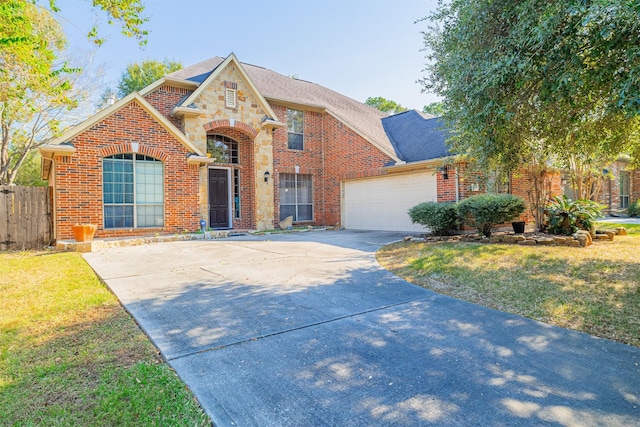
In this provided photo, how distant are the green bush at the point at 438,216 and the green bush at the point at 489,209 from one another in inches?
12.8

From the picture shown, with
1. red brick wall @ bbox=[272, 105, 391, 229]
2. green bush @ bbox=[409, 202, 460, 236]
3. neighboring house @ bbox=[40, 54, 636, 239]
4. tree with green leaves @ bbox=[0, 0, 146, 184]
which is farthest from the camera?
red brick wall @ bbox=[272, 105, 391, 229]

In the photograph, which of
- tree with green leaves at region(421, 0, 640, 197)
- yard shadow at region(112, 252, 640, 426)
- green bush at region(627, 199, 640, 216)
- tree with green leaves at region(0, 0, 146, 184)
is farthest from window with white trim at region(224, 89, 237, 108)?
green bush at region(627, 199, 640, 216)

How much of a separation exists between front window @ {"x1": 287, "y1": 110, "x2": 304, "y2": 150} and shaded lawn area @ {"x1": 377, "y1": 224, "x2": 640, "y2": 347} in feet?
Result: 31.4

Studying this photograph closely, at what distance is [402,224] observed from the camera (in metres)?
14.2

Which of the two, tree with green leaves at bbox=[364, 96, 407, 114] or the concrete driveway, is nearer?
the concrete driveway

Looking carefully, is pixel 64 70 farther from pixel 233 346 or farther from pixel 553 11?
pixel 553 11

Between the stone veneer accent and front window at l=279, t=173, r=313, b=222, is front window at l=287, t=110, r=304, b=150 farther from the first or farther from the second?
the stone veneer accent

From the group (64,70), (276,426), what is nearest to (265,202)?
(64,70)

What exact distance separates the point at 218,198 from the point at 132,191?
3.75 metres

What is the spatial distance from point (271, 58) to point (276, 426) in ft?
70.3

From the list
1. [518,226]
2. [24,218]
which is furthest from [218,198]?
[518,226]

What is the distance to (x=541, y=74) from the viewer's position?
440cm

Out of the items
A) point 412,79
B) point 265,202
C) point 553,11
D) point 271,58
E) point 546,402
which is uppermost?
point 271,58

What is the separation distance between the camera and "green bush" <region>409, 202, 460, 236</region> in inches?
411
